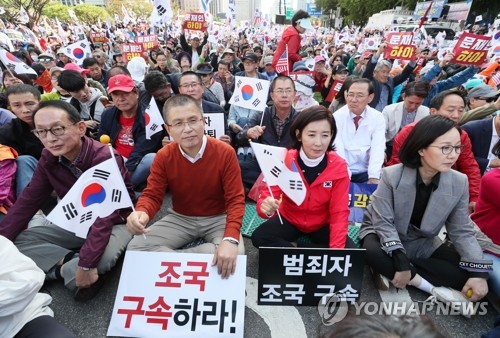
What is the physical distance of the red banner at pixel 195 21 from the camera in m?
10.2

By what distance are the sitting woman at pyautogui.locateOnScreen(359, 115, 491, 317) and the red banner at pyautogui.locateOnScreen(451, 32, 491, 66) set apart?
5.04 meters

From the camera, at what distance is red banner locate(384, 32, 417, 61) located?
6931 mm

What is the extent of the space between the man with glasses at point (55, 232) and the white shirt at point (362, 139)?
8.68ft

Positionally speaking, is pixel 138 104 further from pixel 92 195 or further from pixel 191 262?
pixel 191 262

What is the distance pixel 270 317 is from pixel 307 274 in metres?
0.43

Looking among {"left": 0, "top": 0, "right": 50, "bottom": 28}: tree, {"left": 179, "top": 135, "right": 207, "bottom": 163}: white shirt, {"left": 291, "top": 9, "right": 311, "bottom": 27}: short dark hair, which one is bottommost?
{"left": 179, "top": 135, "right": 207, "bottom": 163}: white shirt

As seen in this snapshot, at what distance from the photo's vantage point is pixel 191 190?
2627 mm

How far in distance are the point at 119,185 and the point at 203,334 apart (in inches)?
45.2

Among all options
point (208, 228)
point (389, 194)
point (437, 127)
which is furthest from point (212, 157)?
point (437, 127)

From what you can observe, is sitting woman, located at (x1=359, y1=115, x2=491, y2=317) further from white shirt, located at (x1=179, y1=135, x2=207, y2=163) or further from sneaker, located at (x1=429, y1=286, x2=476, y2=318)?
white shirt, located at (x1=179, y1=135, x2=207, y2=163)

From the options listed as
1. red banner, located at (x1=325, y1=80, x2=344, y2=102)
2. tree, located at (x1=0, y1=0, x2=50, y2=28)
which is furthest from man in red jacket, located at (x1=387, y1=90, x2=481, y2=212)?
tree, located at (x1=0, y1=0, x2=50, y2=28)

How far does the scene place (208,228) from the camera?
2736 mm

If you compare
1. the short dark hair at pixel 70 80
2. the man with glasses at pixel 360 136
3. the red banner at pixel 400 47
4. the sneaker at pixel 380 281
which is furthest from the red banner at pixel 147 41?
the sneaker at pixel 380 281

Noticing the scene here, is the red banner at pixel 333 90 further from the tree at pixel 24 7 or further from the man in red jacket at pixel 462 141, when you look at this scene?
the tree at pixel 24 7
